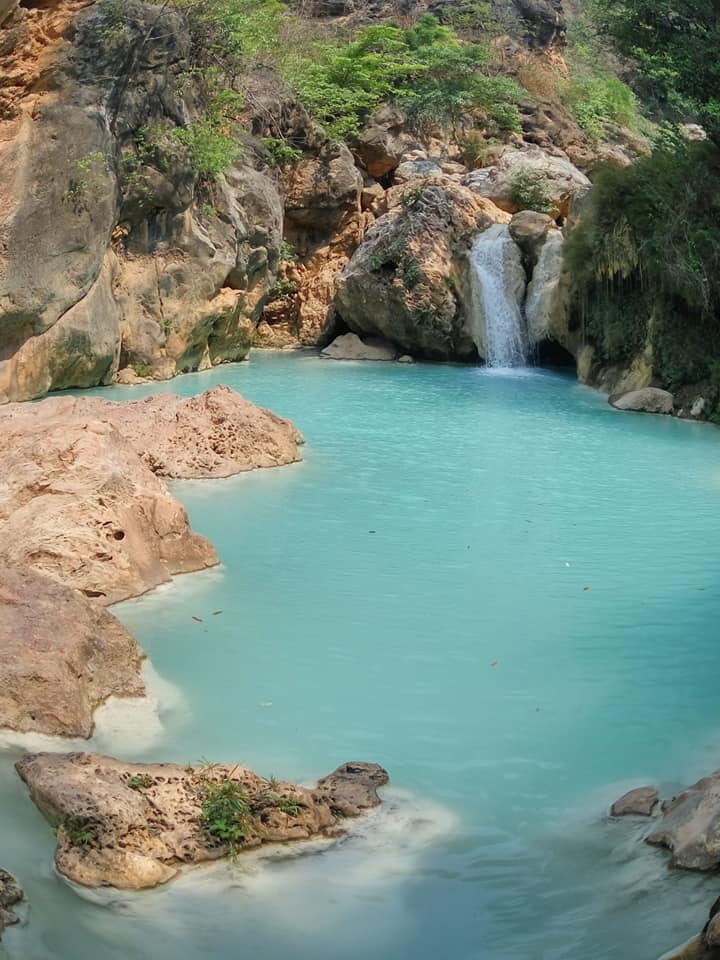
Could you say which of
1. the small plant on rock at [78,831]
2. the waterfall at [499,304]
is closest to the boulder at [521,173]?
the waterfall at [499,304]

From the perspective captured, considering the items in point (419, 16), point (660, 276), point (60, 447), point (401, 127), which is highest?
point (419, 16)

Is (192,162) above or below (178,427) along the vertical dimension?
above

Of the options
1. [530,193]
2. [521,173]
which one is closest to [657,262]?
[530,193]

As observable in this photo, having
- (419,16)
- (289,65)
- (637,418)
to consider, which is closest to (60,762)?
(637,418)

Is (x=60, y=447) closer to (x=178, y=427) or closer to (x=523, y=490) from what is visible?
(x=178, y=427)

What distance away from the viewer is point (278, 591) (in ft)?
25.6

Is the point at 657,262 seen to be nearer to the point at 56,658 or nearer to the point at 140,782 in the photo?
the point at 56,658

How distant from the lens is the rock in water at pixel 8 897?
373 cm

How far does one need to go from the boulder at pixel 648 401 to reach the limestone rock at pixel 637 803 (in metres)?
11.5

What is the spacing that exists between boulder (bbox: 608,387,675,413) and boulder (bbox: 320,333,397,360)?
6.46m

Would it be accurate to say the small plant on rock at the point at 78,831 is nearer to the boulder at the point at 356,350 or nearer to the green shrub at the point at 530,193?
the boulder at the point at 356,350

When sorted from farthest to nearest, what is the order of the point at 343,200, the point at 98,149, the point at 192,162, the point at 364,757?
the point at 343,200 → the point at 192,162 → the point at 98,149 → the point at 364,757

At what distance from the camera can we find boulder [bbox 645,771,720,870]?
402 centimetres

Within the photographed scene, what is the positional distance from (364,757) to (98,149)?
38.4ft
